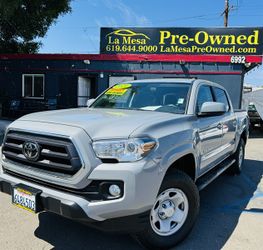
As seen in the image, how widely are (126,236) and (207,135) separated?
5.43 feet

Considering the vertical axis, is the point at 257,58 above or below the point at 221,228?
above

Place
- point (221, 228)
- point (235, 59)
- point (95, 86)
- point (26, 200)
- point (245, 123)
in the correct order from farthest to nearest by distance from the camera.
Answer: point (95, 86) < point (235, 59) < point (245, 123) < point (221, 228) < point (26, 200)

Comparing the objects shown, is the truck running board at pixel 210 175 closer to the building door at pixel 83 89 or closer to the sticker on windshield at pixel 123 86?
the sticker on windshield at pixel 123 86

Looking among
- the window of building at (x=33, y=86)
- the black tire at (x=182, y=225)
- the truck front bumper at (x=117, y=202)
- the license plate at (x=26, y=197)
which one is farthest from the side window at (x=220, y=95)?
the window of building at (x=33, y=86)

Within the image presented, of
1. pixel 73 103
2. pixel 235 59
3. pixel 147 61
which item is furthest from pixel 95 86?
pixel 235 59

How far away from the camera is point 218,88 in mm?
5668

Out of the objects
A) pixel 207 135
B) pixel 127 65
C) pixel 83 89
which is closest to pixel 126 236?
pixel 207 135

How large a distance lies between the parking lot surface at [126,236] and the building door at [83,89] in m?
12.2

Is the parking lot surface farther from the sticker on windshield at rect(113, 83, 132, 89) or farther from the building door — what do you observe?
the building door

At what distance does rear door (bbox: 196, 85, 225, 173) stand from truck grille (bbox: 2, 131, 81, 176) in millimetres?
1733

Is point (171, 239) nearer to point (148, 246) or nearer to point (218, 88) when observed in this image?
point (148, 246)

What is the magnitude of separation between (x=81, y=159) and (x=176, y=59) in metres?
13.0

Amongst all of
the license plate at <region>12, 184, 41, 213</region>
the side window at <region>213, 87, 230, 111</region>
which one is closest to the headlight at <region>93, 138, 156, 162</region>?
the license plate at <region>12, 184, 41, 213</region>

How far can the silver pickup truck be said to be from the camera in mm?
2805
